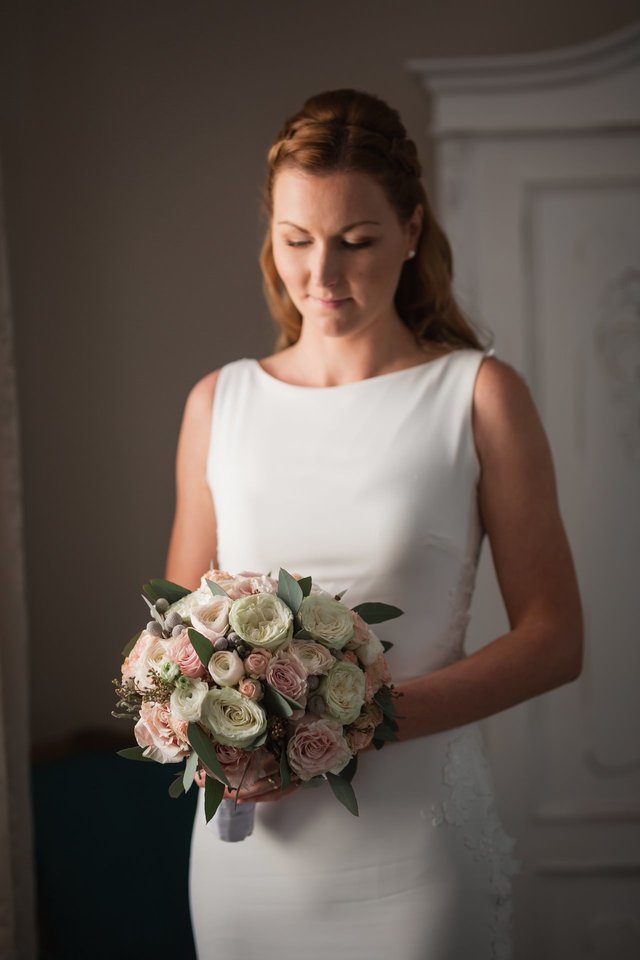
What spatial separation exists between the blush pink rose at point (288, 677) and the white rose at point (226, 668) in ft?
0.13

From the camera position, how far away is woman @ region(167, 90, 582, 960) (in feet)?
5.28

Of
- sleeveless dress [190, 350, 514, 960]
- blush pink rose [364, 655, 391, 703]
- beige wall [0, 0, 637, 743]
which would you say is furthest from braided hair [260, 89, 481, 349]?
beige wall [0, 0, 637, 743]

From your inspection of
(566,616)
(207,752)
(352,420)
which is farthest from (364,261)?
(207,752)

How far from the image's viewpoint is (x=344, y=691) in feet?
4.27

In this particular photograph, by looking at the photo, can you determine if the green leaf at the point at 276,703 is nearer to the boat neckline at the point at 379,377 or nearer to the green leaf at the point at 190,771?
the green leaf at the point at 190,771

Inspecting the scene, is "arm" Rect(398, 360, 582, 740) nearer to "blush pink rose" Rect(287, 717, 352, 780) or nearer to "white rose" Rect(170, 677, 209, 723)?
"blush pink rose" Rect(287, 717, 352, 780)

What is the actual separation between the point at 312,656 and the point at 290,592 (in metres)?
0.09

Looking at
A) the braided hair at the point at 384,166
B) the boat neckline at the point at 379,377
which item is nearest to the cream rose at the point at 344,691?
the boat neckline at the point at 379,377

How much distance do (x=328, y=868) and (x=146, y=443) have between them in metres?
1.91

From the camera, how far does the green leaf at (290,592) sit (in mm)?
1328

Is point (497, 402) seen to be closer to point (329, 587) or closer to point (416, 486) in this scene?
point (416, 486)

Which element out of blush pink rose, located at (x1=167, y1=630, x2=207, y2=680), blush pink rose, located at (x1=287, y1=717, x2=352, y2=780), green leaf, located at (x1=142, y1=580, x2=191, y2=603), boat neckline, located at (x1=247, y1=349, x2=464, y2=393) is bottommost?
blush pink rose, located at (x1=287, y1=717, x2=352, y2=780)

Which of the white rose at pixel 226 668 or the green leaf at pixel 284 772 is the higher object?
the white rose at pixel 226 668

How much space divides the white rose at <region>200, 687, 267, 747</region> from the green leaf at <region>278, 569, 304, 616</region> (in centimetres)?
14
